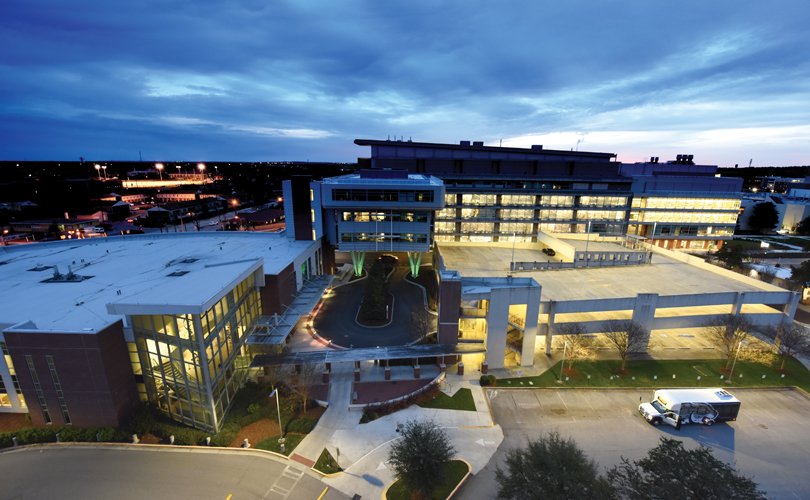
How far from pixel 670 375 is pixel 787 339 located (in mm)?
12381

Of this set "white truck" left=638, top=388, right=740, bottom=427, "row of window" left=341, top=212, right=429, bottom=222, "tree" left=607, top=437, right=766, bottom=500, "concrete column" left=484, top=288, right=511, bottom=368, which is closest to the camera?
"tree" left=607, top=437, right=766, bottom=500

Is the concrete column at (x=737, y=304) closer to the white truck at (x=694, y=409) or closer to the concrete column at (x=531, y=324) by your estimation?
the white truck at (x=694, y=409)

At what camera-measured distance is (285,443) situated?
2428cm

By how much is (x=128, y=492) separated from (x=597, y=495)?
26.7m

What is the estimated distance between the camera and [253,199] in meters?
149

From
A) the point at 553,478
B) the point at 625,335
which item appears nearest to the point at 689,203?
the point at 625,335

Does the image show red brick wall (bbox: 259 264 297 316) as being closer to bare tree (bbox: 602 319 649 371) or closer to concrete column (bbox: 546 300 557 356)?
concrete column (bbox: 546 300 557 356)

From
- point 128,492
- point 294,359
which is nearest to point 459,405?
point 294,359

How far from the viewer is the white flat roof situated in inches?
953

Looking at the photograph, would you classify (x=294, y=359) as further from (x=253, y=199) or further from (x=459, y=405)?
(x=253, y=199)

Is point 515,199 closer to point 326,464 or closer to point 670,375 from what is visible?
point 670,375

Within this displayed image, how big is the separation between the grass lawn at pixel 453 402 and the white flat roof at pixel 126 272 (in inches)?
763

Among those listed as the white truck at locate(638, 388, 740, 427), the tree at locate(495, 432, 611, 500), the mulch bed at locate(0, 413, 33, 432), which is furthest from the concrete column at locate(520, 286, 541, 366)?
the mulch bed at locate(0, 413, 33, 432)

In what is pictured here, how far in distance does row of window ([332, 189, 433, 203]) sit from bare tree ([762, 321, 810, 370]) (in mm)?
40464
